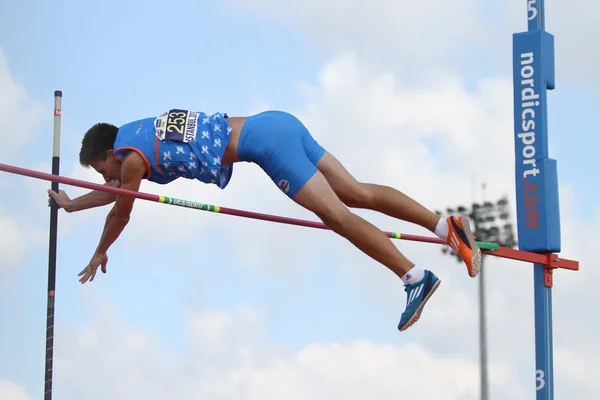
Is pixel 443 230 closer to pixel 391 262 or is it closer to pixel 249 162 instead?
pixel 391 262

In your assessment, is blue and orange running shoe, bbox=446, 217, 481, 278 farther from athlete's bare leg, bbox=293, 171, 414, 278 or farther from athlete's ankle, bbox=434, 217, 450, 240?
athlete's bare leg, bbox=293, 171, 414, 278

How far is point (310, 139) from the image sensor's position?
561 centimetres

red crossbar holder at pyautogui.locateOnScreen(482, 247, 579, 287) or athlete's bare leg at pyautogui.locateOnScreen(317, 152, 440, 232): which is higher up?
athlete's bare leg at pyautogui.locateOnScreen(317, 152, 440, 232)

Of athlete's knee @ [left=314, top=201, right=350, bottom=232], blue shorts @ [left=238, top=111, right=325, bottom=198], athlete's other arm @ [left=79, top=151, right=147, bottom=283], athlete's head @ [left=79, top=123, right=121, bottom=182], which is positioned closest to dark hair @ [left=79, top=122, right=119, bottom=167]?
athlete's head @ [left=79, top=123, right=121, bottom=182]

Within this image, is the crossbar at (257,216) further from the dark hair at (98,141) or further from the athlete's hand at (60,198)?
the athlete's hand at (60,198)

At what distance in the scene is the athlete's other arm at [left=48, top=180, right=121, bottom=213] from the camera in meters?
5.91

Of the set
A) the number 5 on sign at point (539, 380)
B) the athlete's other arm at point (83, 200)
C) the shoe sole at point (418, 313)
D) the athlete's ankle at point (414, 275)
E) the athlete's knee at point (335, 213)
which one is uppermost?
the athlete's other arm at point (83, 200)

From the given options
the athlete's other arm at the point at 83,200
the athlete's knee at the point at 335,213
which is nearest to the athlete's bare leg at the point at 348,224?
the athlete's knee at the point at 335,213

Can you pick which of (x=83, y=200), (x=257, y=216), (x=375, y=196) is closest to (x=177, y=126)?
(x=257, y=216)

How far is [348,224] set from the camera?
5.26 m

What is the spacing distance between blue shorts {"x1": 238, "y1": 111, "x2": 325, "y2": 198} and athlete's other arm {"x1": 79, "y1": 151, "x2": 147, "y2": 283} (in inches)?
22.3

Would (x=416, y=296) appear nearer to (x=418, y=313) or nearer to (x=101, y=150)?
(x=418, y=313)

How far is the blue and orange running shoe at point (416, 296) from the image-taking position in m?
5.30

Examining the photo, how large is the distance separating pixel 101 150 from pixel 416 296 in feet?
6.24
